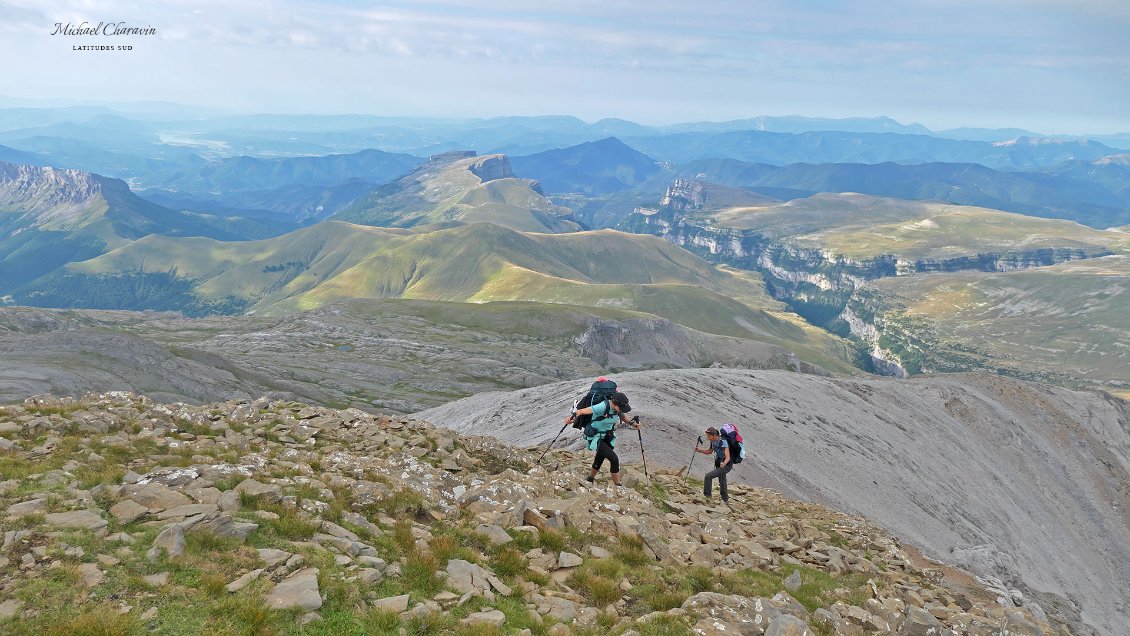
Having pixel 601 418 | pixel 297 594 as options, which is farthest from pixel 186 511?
pixel 601 418

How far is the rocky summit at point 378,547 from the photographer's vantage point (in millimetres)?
12102

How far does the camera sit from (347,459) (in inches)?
815

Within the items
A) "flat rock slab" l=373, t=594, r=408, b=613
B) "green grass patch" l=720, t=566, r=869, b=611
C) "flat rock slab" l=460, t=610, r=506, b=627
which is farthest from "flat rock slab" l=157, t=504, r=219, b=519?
"green grass patch" l=720, t=566, r=869, b=611

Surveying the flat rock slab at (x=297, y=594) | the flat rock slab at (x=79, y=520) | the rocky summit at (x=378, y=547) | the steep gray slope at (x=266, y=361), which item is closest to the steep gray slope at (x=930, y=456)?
the rocky summit at (x=378, y=547)

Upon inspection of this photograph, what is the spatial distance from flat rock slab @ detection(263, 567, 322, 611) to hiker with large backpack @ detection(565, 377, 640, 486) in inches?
466

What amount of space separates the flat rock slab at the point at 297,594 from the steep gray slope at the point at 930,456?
22350mm

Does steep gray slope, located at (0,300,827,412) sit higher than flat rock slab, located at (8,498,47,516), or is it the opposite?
flat rock slab, located at (8,498,47,516)

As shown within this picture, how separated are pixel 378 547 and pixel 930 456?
225ft

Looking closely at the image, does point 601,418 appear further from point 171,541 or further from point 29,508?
point 29,508

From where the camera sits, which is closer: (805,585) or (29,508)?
(29,508)

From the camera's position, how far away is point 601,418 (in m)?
23.3

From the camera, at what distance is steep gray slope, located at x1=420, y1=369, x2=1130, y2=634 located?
40938 mm

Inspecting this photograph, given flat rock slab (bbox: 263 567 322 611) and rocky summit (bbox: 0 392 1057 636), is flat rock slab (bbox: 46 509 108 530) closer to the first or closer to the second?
rocky summit (bbox: 0 392 1057 636)

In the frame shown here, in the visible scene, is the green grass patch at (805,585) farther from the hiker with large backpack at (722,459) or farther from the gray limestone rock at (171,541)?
the gray limestone rock at (171,541)
